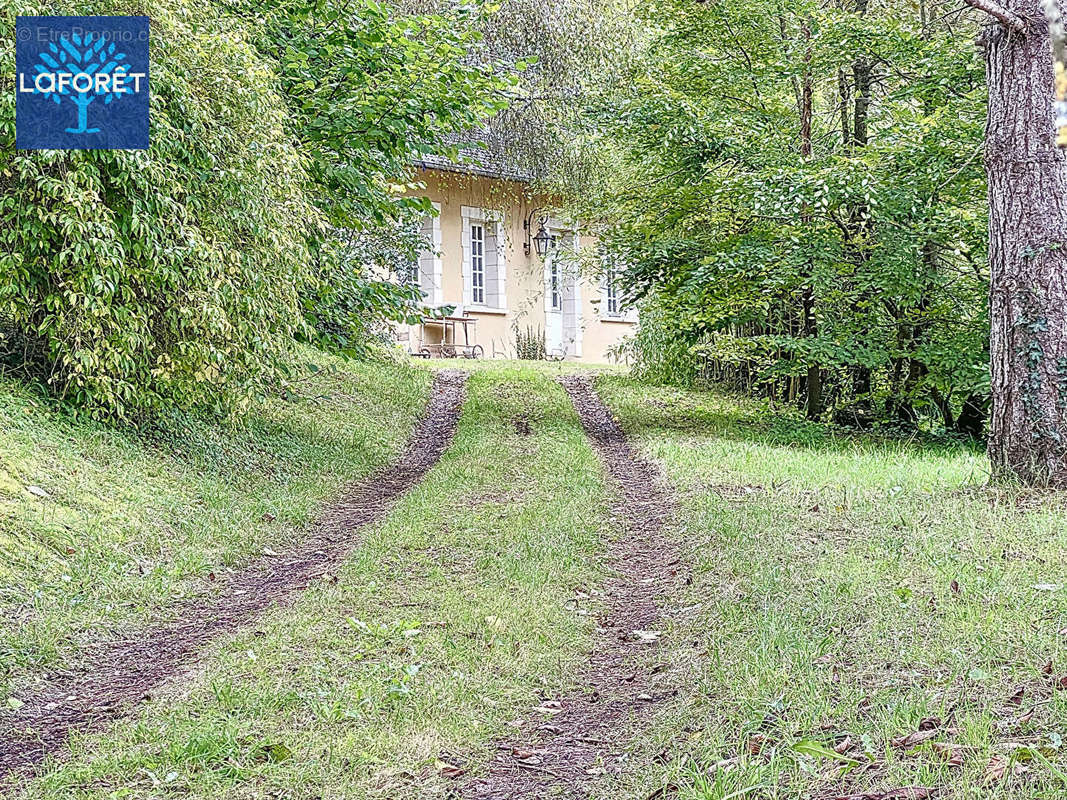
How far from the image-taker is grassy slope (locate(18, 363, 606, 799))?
3.67 meters

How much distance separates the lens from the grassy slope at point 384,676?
12.0 feet

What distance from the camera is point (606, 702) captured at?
439cm

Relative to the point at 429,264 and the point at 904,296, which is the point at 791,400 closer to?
the point at 904,296

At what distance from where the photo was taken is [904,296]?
1192 cm

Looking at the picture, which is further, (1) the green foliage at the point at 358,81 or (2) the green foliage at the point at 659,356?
(2) the green foliage at the point at 659,356

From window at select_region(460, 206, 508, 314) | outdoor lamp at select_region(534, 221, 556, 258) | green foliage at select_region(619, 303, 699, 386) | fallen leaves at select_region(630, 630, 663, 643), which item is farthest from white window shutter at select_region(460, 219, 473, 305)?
fallen leaves at select_region(630, 630, 663, 643)

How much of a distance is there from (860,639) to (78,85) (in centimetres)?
Result: 727

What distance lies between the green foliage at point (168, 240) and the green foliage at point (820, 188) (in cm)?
542

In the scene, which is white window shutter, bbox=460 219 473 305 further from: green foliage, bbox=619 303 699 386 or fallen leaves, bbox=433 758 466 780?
fallen leaves, bbox=433 758 466 780

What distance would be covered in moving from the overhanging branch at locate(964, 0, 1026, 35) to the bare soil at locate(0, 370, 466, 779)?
5798 millimetres

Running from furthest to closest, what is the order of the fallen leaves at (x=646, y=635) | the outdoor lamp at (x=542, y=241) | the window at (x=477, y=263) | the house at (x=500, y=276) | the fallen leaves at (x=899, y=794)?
the outdoor lamp at (x=542, y=241)
the window at (x=477, y=263)
the house at (x=500, y=276)
the fallen leaves at (x=646, y=635)
the fallen leaves at (x=899, y=794)

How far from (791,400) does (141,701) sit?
12900 mm

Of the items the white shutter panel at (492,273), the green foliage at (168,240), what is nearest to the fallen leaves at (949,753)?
the green foliage at (168,240)

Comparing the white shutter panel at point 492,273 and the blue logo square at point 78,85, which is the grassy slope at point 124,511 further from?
the white shutter panel at point 492,273
